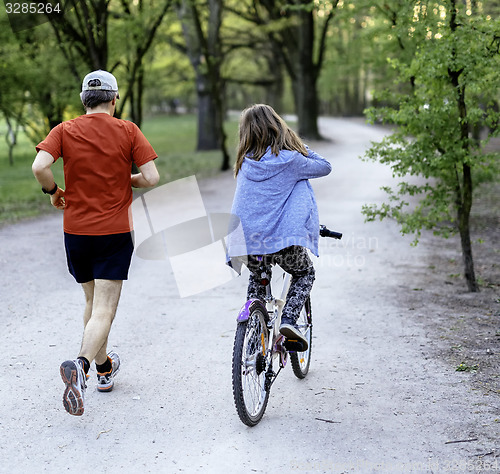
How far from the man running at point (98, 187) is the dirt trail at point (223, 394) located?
1.81 feet

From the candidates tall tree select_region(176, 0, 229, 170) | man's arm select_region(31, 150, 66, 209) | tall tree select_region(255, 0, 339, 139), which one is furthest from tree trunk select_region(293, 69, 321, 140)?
man's arm select_region(31, 150, 66, 209)

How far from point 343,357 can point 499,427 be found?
1.60 m

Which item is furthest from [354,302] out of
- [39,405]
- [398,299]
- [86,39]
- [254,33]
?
[254,33]

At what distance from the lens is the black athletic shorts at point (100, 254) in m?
4.20

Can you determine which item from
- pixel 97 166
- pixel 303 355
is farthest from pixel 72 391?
pixel 303 355

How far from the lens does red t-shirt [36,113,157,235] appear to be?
4091mm

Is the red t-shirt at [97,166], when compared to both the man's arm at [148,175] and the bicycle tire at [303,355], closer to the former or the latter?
the man's arm at [148,175]

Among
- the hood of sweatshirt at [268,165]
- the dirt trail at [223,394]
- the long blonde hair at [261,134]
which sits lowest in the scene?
the dirt trail at [223,394]

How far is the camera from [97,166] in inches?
163

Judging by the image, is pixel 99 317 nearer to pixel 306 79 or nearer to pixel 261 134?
pixel 261 134

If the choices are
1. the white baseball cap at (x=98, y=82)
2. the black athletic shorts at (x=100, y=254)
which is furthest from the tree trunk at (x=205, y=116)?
the black athletic shorts at (x=100, y=254)

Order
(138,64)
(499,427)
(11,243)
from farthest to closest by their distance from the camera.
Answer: (138,64)
(11,243)
(499,427)

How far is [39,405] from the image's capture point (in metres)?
4.34

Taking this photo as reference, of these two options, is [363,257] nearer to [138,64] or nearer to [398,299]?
[398,299]
